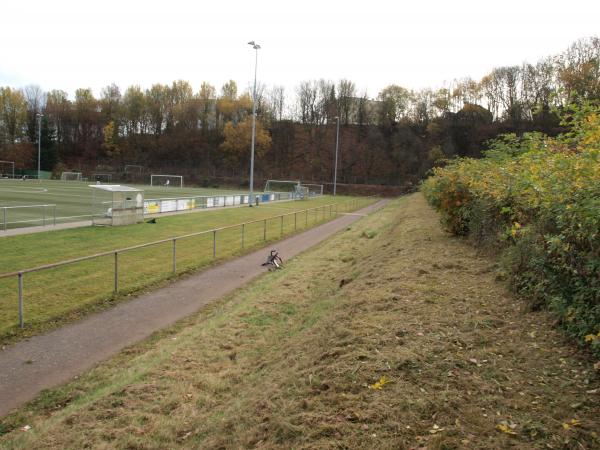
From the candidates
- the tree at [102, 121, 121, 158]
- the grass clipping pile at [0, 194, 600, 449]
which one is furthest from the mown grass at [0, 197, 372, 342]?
the tree at [102, 121, 121, 158]

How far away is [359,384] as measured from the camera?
4.38 meters

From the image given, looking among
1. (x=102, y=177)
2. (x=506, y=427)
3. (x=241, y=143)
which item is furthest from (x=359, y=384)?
(x=102, y=177)

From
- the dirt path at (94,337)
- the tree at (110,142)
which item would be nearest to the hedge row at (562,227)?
the dirt path at (94,337)

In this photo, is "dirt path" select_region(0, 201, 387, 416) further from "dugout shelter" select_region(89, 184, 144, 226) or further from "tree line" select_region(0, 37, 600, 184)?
"tree line" select_region(0, 37, 600, 184)

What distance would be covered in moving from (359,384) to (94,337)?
5543 mm

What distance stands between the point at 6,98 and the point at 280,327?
12921 centimetres

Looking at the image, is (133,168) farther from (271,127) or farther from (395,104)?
(395,104)

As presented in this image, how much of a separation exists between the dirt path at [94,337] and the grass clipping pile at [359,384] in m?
0.43

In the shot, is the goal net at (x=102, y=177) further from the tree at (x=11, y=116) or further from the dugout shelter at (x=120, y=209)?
the dugout shelter at (x=120, y=209)

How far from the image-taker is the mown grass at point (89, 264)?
359 inches

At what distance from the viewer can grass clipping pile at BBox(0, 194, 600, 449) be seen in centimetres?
362

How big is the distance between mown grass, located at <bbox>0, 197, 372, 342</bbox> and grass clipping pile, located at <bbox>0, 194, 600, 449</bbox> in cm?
272

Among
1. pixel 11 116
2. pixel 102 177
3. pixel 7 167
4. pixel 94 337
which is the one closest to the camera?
pixel 94 337

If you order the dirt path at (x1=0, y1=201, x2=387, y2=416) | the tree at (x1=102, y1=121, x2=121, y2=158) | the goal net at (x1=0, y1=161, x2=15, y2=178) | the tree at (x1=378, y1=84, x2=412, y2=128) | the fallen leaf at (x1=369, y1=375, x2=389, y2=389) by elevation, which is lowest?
the dirt path at (x1=0, y1=201, x2=387, y2=416)
